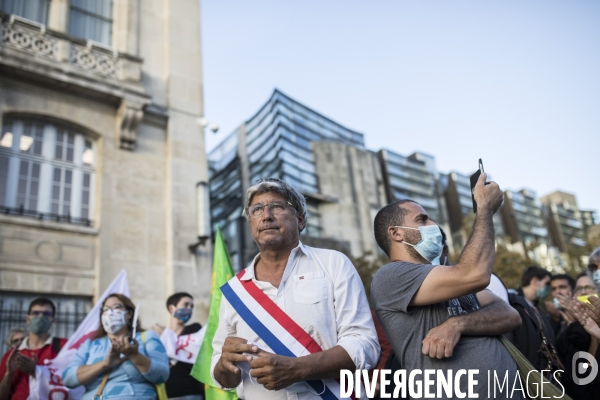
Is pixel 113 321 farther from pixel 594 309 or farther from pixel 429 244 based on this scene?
pixel 594 309

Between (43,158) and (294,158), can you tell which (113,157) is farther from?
(294,158)

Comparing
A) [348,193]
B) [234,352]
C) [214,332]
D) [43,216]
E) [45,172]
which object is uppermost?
[348,193]

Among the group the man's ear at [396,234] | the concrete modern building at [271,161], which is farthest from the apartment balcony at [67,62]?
the concrete modern building at [271,161]

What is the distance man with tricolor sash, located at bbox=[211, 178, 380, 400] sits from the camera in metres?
2.45

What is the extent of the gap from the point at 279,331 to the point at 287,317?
0.27 feet

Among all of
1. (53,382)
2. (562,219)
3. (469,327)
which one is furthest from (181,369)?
(562,219)

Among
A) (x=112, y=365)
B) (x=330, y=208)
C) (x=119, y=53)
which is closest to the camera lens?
(x=112, y=365)

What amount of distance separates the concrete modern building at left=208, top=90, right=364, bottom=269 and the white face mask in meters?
20.0

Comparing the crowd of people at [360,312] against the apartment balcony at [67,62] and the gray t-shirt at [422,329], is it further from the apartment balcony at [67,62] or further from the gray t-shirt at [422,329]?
the apartment balcony at [67,62]

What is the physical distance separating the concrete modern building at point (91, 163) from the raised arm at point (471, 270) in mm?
8726

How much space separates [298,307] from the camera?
2.68m

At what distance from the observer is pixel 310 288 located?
2746 millimetres

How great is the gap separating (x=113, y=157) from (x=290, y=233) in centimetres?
941

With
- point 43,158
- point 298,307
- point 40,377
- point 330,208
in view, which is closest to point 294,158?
point 330,208
